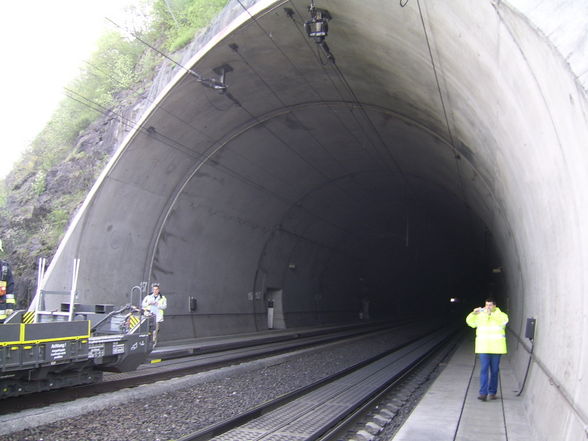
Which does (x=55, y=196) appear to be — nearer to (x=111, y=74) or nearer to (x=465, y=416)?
(x=111, y=74)

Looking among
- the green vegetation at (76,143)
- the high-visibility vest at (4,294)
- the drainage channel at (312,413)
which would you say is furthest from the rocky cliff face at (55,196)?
the drainage channel at (312,413)

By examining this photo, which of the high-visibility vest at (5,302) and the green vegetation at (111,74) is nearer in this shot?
the high-visibility vest at (5,302)

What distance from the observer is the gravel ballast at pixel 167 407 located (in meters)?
6.88

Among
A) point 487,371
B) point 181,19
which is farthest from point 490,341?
point 181,19

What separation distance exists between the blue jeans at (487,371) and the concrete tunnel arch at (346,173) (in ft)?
2.32

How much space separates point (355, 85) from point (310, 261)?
1459 cm

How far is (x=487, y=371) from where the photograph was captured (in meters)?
8.53

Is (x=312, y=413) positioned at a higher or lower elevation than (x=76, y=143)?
lower

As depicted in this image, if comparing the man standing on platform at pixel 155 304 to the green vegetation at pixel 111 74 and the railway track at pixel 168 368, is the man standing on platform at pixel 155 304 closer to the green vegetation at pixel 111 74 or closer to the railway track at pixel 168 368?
the railway track at pixel 168 368

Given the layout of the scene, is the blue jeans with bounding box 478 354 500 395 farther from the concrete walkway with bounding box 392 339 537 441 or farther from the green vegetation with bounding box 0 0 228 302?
the green vegetation with bounding box 0 0 228 302

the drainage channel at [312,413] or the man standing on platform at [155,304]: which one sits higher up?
the man standing on platform at [155,304]

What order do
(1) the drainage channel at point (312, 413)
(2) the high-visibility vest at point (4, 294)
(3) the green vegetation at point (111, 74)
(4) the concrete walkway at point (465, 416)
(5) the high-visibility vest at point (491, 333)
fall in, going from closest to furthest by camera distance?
1. (4) the concrete walkway at point (465, 416)
2. (1) the drainage channel at point (312, 413)
3. (5) the high-visibility vest at point (491, 333)
4. (2) the high-visibility vest at point (4, 294)
5. (3) the green vegetation at point (111, 74)

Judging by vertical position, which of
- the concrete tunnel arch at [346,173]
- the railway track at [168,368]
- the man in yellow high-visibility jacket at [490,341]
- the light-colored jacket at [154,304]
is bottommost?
the railway track at [168,368]

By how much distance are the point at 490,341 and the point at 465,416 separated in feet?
4.25
